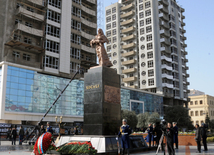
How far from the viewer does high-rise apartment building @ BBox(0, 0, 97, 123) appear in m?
44.6

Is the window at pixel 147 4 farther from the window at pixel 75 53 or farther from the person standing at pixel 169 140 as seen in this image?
the person standing at pixel 169 140

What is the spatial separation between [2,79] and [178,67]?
214ft

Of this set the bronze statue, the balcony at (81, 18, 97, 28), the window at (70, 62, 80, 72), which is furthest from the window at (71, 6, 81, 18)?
the bronze statue

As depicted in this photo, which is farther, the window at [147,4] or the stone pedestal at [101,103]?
the window at [147,4]

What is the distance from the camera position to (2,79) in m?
42.9

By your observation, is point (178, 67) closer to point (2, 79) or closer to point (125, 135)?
point (2, 79)

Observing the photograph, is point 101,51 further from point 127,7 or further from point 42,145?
point 127,7

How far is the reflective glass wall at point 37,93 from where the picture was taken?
1737 inches

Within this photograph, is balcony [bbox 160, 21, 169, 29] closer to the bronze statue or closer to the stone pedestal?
the bronze statue

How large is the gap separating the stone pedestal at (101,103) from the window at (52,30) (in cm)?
3769

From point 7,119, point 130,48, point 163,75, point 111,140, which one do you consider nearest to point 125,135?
point 111,140

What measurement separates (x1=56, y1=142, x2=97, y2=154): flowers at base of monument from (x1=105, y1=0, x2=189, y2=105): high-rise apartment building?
69.0m

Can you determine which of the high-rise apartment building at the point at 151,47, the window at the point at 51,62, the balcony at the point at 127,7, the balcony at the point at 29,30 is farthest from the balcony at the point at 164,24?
the balcony at the point at 29,30

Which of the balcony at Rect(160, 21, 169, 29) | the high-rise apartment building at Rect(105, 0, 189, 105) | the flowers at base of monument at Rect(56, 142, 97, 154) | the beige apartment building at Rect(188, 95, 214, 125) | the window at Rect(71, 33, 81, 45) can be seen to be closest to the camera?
the flowers at base of monument at Rect(56, 142, 97, 154)
